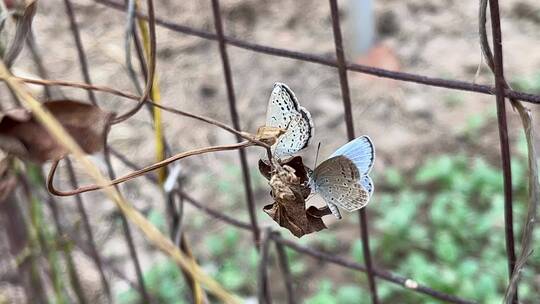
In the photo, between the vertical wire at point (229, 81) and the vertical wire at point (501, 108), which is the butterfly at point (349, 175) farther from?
the vertical wire at point (229, 81)

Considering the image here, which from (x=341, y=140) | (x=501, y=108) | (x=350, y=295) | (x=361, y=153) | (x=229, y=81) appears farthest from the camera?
(x=341, y=140)

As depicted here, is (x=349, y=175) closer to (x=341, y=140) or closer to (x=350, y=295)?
(x=350, y=295)

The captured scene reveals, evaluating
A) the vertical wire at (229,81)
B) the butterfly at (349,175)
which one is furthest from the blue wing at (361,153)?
the vertical wire at (229,81)

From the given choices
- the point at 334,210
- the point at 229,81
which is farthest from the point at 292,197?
the point at 229,81

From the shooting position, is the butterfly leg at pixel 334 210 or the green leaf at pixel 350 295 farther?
the green leaf at pixel 350 295

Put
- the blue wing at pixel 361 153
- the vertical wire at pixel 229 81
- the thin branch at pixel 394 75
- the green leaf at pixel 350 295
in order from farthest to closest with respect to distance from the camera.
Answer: the green leaf at pixel 350 295
the vertical wire at pixel 229 81
the thin branch at pixel 394 75
the blue wing at pixel 361 153

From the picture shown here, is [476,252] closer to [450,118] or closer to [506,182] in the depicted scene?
[450,118]
